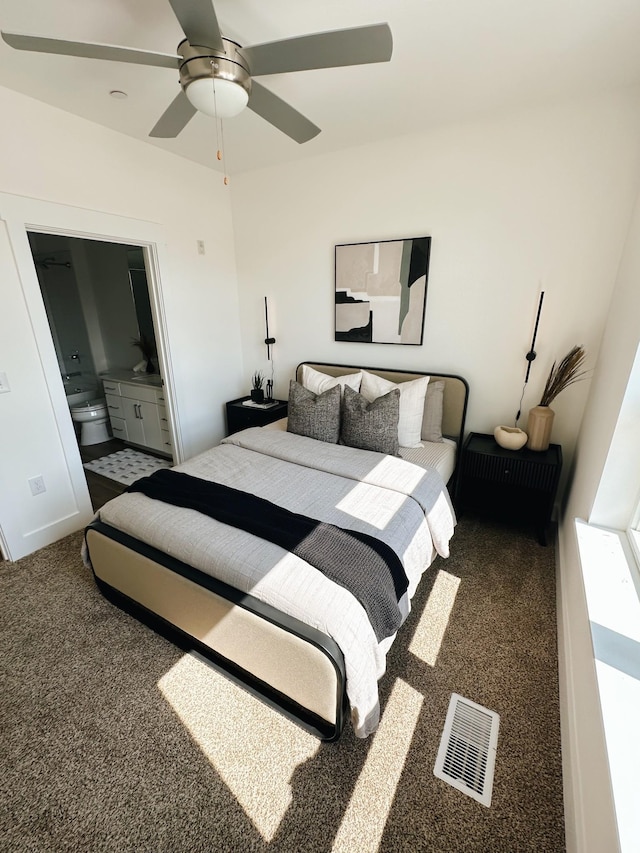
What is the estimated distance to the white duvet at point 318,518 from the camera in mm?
1308

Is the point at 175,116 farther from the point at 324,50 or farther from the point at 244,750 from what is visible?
the point at 244,750

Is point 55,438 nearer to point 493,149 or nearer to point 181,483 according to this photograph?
point 181,483

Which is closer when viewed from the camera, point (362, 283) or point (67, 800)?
point (67, 800)

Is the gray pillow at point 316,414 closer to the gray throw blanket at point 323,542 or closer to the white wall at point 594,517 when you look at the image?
the gray throw blanket at point 323,542

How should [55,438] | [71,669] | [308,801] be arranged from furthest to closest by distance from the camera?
[55,438], [71,669], [308,801]

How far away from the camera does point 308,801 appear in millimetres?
1218

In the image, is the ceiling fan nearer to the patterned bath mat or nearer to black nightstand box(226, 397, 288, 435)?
black nightstand box(226, 397, 288, 435)

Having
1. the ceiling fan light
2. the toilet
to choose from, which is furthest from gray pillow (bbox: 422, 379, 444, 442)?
the toilet

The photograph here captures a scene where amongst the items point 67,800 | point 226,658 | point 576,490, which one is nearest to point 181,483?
point 226,658

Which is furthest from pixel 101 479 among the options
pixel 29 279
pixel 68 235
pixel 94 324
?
pixel 94 324

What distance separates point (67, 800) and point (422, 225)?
11.6ft

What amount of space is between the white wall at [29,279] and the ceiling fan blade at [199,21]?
156 cm

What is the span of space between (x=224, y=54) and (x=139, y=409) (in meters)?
3.20

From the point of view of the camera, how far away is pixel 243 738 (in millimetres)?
1393
